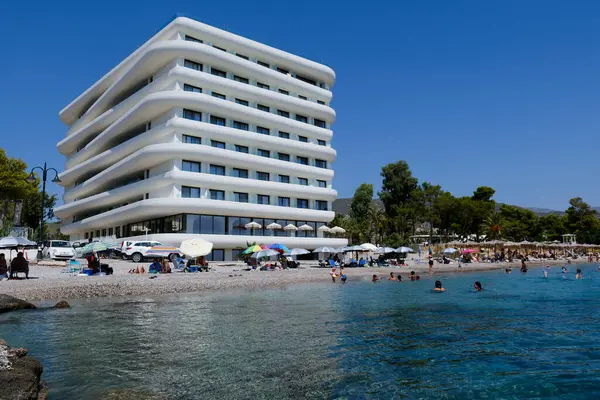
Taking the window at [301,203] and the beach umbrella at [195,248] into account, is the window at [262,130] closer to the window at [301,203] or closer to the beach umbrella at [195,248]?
the window at [301,203]

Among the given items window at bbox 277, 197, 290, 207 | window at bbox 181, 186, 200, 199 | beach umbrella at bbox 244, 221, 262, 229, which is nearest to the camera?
window at bbox 181, 186, 200, 199

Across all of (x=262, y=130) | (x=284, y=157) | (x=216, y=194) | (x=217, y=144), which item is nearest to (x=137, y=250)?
(x=216, y=194)

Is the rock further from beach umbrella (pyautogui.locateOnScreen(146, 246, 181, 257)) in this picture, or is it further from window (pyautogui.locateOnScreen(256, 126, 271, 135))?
window (pyautogui.locateOnScreen(256, 126, 271, 135))

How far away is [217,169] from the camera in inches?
2082

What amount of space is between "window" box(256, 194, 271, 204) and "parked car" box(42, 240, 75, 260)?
70.0 feet

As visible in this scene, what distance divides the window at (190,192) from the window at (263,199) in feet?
26.4

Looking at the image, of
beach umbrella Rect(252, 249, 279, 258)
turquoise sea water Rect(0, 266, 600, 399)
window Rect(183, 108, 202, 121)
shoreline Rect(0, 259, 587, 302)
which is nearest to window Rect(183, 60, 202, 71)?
window Rect(183, 108, 202, 121)

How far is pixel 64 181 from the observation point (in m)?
75.1

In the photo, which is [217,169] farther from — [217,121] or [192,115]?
[192,115]

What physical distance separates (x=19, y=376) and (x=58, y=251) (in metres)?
38.9

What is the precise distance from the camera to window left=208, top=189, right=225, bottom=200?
2040 inches

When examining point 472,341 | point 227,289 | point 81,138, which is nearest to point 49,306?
point 227,289

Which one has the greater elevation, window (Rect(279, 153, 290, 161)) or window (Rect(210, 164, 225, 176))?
window (Rect(279, 153, 290, 161))

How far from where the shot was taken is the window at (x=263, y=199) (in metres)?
56.1
